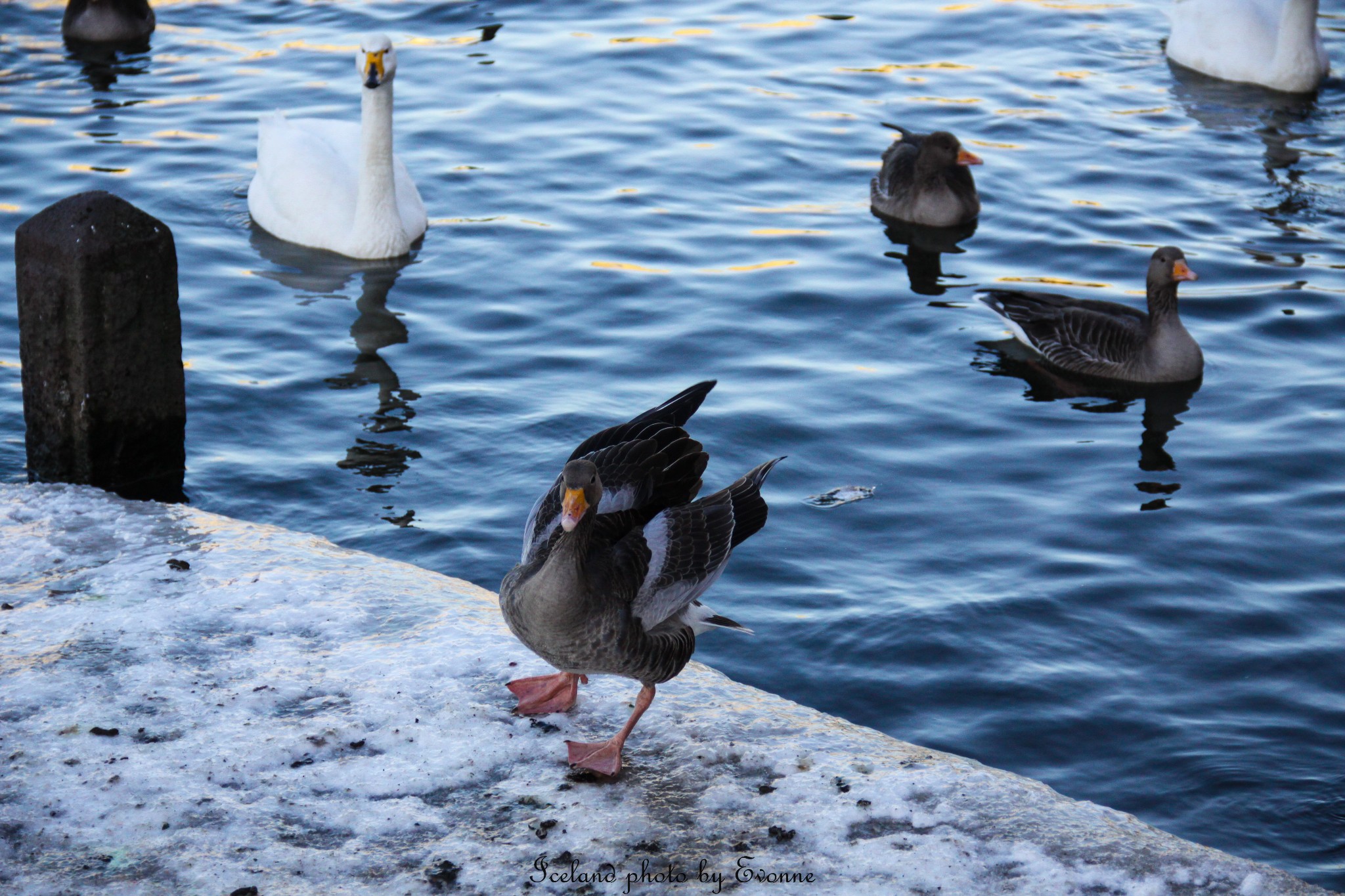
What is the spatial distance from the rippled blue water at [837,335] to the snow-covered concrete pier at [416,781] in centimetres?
175

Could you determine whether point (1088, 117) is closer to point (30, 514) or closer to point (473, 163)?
point (473, 163)

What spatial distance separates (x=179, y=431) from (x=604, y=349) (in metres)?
3.25

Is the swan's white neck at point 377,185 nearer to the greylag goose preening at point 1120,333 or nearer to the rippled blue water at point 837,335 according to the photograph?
the rippled blue water at point 837,335

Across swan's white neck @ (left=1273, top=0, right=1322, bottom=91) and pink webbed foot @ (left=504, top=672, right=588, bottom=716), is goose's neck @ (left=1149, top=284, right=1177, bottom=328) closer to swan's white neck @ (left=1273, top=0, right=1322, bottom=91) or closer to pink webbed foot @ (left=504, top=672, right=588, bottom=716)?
pink webbed foot @ (left=504, top=672, right=588, bottom=716)

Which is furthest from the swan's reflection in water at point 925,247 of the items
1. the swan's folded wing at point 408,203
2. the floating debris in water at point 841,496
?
the swan's folded wing at point 408,203

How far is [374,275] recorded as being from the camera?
1149 cm

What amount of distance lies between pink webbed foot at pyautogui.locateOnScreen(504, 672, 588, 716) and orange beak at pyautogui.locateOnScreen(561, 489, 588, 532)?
2.77ft

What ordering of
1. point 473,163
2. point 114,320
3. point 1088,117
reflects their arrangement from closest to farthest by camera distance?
point 114,320
point 473,163
point 1088,117

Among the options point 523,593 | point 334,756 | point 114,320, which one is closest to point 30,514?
point 114,320

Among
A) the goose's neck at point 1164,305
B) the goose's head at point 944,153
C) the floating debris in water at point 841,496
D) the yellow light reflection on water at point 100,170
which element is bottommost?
the floating debris in water at point 841,496

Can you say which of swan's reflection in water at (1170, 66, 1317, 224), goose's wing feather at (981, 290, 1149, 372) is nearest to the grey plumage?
goose's wing feather at (981, 290, 1149, 372)

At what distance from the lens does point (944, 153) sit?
1227 cm

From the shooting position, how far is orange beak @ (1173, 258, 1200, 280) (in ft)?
32.4

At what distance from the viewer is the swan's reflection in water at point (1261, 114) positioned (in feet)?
43.8
